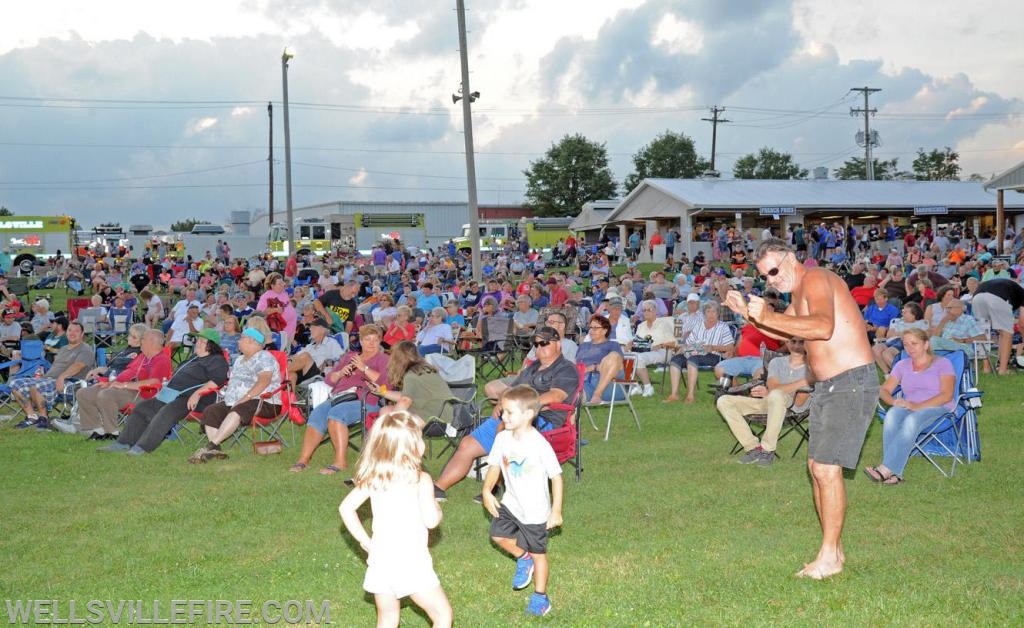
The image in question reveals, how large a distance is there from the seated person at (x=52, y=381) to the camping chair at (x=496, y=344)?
15.4 ft

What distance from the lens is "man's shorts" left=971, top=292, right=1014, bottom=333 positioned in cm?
1138

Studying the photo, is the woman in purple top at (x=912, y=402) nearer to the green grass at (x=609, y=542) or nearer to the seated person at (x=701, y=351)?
the green grass at (x=609, y=542)

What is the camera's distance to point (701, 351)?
10.6 metres

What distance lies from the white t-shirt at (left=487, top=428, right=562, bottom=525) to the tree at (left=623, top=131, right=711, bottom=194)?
248 feet

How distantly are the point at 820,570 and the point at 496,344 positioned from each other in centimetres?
849

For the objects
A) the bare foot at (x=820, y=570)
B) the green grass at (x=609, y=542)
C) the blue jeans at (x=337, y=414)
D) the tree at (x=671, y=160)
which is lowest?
the green grass at (x=609, y=542)

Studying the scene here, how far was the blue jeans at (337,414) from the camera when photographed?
303 inches

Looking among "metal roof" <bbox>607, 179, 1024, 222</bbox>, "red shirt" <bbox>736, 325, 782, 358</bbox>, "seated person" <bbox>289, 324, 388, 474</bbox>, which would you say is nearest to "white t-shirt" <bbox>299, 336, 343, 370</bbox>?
"seated person" <bbox>289, 324, 388, 474</bbox>

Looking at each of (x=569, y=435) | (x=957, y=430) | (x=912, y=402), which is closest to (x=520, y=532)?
(x=569, y=435)

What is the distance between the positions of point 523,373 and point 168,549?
9.57 ft

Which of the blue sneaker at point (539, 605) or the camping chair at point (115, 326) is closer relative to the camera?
the blue sneaker at point (539, 605)

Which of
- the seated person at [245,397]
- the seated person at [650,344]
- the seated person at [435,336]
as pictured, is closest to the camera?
the seated person at [245,397]

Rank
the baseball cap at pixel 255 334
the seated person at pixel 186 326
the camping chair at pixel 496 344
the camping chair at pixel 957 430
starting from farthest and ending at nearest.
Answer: the seated person at pixel 186 326 → the camping chair at pixel 496 344 → the baseball cap at pixel 255 334 → the camping chair at pixel 957 430

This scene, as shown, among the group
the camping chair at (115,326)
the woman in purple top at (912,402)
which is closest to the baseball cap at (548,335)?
the woman in purple top at (912,402)
